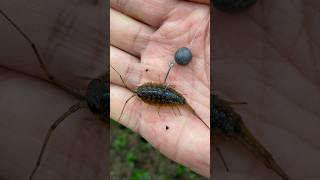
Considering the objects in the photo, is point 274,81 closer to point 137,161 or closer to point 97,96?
point 97,96

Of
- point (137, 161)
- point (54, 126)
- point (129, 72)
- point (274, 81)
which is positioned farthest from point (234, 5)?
point (137, 161)

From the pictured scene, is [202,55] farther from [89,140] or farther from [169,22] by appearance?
[89,140]

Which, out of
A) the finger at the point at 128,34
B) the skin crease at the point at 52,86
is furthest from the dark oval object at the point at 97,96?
the finger at the point at 128,34

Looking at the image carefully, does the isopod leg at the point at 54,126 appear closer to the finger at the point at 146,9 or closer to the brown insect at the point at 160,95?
the brown insect at the point at 160,95

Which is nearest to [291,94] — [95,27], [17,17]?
[95,27]

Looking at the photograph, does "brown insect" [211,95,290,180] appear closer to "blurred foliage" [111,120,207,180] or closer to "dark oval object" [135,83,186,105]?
"dark oval object" [135,83,186,105]

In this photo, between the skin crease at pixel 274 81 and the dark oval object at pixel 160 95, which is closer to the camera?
the skin crease at pixel 274 81
